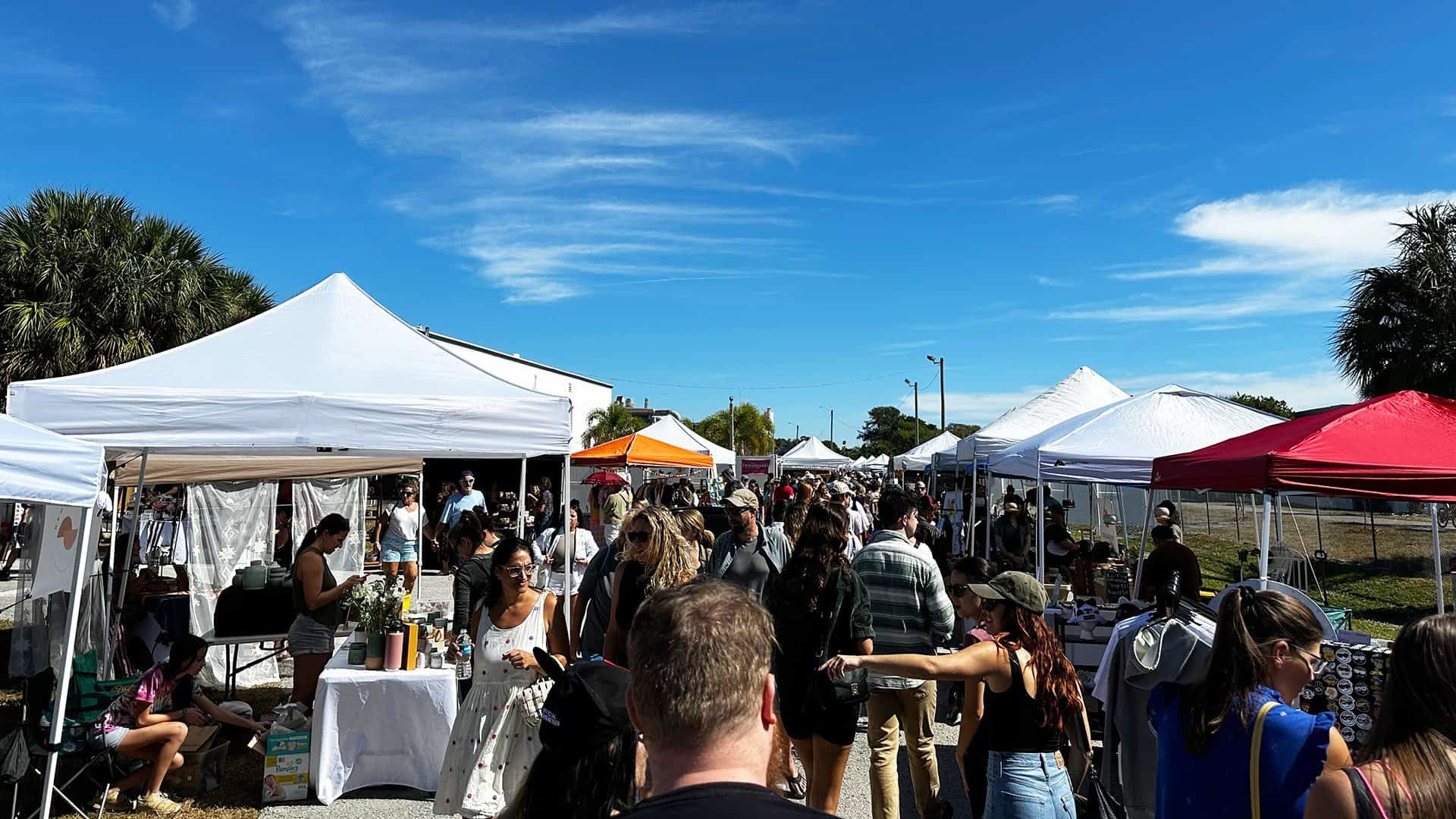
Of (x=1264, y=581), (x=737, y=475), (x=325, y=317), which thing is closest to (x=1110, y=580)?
(x=1264, y=581)

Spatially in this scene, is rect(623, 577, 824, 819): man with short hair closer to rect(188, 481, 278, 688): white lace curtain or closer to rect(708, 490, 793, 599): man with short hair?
rect(708, 490, 793, 599): man with short hair

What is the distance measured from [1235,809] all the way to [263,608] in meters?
7.05

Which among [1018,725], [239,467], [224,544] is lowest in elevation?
[1018,725]

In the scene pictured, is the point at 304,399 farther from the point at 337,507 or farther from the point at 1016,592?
the point at 337,507

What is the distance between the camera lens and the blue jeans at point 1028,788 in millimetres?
2980

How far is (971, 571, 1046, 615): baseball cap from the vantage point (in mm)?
3135

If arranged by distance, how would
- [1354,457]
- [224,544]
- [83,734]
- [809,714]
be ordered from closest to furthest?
[809,714] < [1354,457] < [83,734] < [224,544]

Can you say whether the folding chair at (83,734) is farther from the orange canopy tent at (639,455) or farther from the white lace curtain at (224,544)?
the orange canopy tent at (639,455)

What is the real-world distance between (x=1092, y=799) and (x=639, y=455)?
13251 millimetres

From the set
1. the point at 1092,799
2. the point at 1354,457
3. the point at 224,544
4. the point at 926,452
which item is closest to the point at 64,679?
the point at 1092,799

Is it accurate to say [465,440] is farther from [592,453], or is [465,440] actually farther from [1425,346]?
[1425,346]

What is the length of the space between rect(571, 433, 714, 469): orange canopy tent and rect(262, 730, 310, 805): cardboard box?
11.0 m

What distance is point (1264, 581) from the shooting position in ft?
15.2

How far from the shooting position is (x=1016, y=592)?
3.13 meters
